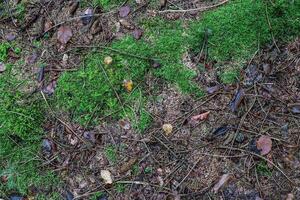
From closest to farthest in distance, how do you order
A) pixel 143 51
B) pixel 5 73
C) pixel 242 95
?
pixel 242 95 < pixel 143 51 < pixel 5 73

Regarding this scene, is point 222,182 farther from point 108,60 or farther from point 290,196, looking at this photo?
point 108,60

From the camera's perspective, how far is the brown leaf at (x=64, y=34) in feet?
12.3

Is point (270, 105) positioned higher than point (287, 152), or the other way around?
point (270, 105)

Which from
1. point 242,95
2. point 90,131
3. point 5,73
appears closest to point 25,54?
point 5,73

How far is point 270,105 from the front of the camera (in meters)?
3.24

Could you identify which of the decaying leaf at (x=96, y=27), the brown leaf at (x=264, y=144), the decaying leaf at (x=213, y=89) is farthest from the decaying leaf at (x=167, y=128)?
the decaying leaf at (x=96, y=27)

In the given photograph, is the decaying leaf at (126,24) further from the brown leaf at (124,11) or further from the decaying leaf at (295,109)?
the decaying leaf at (295,109)

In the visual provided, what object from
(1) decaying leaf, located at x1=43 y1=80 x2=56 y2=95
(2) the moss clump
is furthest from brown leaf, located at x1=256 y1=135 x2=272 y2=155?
(1) decaying leaf, located at x1=43 y1=80 x2=56 y2=95

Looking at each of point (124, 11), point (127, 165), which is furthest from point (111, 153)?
point (124, 11)

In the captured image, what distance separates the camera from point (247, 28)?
3428 mm

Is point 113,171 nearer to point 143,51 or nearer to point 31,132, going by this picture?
point 31,132

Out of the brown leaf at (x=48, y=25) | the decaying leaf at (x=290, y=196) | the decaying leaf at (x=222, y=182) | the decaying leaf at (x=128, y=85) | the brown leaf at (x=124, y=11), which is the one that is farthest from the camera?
the brown leaf at (x=48, y=25)

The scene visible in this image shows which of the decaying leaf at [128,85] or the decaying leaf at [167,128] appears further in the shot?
the decaying leaf at [128,85]

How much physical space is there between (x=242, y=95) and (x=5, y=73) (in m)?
2.22
